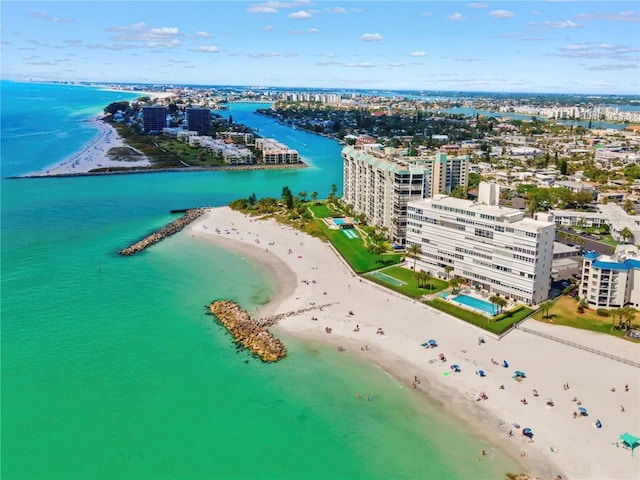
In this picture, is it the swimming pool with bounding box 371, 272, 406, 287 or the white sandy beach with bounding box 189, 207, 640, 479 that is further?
the swimming pool with bounding box 371, 272, 406, 287

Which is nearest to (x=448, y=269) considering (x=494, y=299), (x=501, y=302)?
(x=494, y=299)

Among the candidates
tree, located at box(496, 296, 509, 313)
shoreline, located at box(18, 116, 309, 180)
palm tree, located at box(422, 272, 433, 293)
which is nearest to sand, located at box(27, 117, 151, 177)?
shoreline, located at box(18, 116, 309, 180)

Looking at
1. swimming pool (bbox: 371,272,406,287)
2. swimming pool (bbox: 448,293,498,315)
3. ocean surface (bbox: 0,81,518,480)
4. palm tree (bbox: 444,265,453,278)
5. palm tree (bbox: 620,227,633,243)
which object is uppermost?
palm tree (bbox: 620,227,633,243)

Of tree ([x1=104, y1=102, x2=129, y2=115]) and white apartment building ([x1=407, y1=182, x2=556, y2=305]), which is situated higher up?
tree ([x1=104, y1=102, x2=129, y2=115])

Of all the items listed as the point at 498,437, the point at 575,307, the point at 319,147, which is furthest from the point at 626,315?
the point at 319,147

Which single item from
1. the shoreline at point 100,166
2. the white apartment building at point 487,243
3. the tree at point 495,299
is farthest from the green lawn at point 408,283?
the shoreline at point 100,166

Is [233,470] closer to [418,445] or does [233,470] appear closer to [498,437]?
[418,445]

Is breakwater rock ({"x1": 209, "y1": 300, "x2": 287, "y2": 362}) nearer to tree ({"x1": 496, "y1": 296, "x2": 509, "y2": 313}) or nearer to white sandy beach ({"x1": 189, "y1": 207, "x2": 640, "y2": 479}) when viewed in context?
white sandy beach ({"x1": 189, "y1": 207, "x2": 640, "y2": 479})
